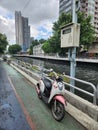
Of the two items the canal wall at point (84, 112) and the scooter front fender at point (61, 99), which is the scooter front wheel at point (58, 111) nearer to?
the scooter front fender at point (61, 99)

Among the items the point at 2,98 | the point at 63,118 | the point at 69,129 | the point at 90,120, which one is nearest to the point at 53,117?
the point at 63,118

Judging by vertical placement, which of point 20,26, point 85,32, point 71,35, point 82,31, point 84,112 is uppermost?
point 82,31

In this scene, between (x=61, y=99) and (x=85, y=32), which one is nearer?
(x=61, y=99)

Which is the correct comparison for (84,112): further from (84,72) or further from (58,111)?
(84,72)

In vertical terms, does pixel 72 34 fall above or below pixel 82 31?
below

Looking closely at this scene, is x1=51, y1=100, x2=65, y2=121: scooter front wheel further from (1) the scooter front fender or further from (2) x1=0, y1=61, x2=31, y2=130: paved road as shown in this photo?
(2) x1=0, y1=61, x2=31, y2=130: paved road

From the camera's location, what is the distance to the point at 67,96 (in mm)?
Result: 4809

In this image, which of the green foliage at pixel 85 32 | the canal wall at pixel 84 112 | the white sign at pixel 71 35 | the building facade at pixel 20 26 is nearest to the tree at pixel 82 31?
the green foliage at pixel 85 32

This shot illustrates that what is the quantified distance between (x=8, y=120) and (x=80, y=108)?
2.02m

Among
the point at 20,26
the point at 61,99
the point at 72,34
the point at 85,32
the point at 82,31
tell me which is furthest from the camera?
the point at 85,32

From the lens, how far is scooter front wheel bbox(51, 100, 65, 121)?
3568mm

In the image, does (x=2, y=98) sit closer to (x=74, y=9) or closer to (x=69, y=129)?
(x=69, y=129)

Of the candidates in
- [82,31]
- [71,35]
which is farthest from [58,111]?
[82,31]

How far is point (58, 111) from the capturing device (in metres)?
3.75
